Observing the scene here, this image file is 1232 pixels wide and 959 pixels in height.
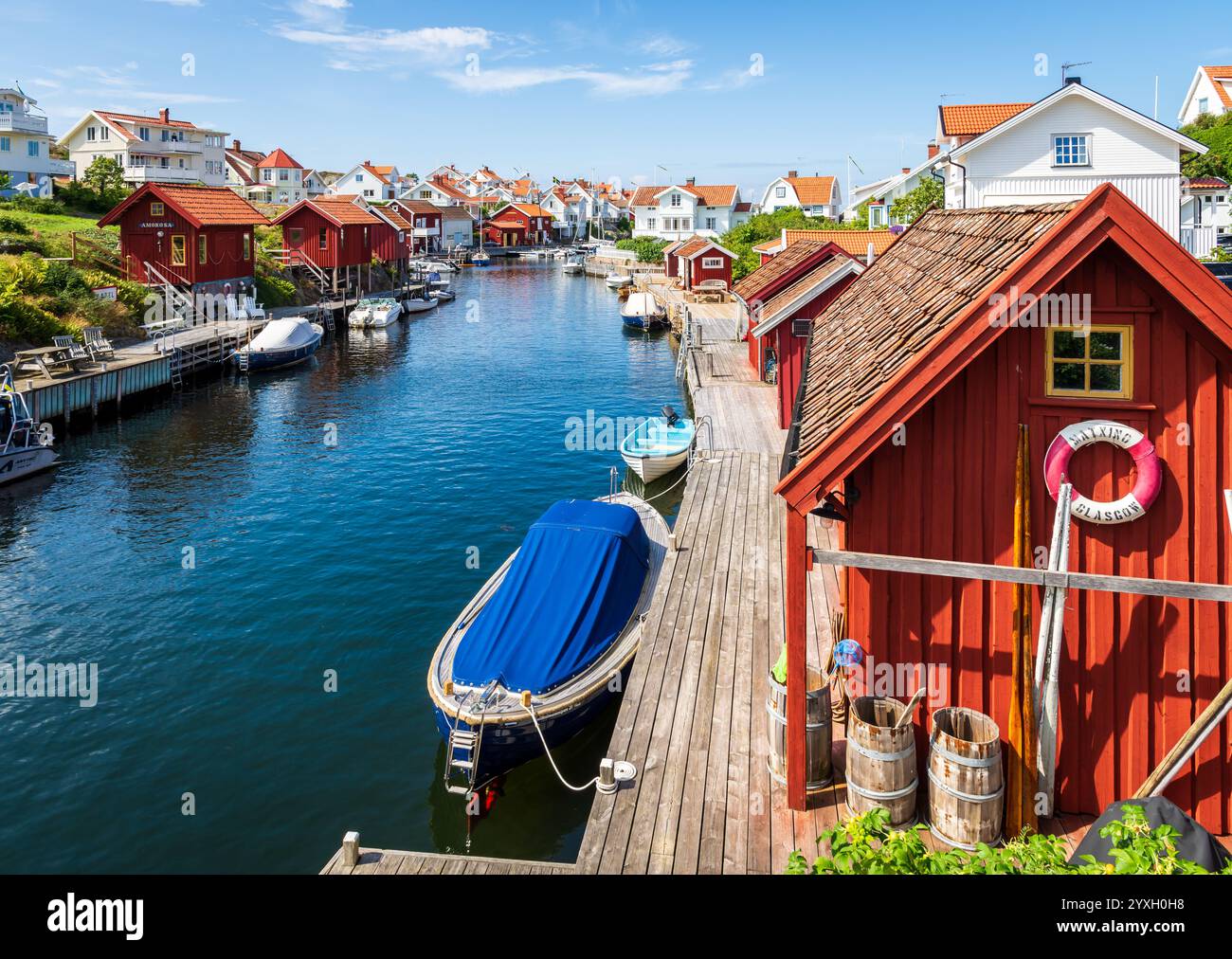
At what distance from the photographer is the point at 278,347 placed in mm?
49531

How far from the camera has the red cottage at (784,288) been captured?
28.0 m

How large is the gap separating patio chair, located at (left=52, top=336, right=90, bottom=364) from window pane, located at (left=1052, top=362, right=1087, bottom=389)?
39126 millimetres

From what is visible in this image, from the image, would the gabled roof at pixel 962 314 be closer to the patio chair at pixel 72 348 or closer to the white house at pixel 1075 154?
the white house at pixel 1075 154

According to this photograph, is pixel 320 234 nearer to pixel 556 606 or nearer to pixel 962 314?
pixel 556 606

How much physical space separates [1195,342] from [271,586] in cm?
1918

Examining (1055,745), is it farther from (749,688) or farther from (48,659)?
(48,659)

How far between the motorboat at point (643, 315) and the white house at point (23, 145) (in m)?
46.9

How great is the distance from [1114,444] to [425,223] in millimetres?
134912

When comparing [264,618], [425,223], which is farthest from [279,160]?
[264,618]

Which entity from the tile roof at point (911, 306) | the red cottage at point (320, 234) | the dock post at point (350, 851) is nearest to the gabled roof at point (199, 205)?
the red cottage at point (320, 234)

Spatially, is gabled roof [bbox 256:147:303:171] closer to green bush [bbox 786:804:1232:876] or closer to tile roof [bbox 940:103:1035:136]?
tile roof [bbox 940:103:1035:136]

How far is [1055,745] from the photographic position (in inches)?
330
